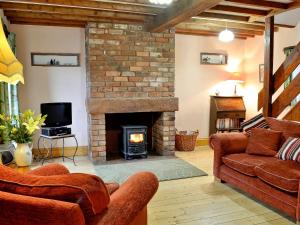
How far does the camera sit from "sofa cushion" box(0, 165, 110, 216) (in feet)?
4.11

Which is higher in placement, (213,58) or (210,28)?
(210,28)

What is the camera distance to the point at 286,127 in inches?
129

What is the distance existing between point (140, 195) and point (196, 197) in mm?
1734

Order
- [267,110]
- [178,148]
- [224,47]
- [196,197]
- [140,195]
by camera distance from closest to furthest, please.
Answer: [140,195]
[196,197]
[267,110]
[178,148]
[224,47]

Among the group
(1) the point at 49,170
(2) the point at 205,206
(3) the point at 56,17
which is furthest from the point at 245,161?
(3) the point at 56,17

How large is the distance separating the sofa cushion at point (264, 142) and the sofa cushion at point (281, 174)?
32 centimetres

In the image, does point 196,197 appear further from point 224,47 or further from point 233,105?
point 224,47

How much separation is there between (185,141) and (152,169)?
4.51 feet

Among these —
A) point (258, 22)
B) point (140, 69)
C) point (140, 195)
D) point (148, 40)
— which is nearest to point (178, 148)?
point (140, 69)

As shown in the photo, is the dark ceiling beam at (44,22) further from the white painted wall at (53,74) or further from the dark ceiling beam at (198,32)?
the dark ceiling beam at (198,32)

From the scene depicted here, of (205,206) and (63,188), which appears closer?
(63,188)

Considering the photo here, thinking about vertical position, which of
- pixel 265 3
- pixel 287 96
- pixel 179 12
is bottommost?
pixel 287 96

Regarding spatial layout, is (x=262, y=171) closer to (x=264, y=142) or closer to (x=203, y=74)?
(x=264, y=142)

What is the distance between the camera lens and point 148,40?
15.9 feet
